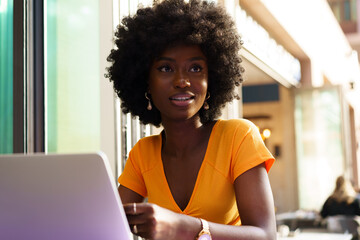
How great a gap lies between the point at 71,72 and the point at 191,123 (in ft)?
5.17

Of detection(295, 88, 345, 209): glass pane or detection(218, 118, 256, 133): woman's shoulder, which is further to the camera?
detection(295, 88, 345, 209): glass pane

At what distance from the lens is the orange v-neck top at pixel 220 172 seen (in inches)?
52.1

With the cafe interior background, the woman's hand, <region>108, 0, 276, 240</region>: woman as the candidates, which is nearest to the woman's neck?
<region>108, 0, 276, 240</region>: woman

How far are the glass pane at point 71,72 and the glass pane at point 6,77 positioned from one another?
0.22m

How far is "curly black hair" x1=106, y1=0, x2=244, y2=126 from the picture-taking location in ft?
4.92

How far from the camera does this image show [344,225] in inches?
200

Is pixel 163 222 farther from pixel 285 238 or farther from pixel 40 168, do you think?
pixel 285 238

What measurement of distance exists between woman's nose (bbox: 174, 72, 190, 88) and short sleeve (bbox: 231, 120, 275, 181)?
8.4 inches

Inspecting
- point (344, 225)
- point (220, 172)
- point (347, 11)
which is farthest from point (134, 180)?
point (347, 11)

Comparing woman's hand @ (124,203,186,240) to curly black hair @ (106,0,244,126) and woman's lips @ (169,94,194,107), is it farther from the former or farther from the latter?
curly black hair @ (106,0,244,126)

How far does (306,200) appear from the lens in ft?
24.9

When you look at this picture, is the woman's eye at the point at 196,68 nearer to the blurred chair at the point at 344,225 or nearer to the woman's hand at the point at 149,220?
the woman's hand at the point at 149,220

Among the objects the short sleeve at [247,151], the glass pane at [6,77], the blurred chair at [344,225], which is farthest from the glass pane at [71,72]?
the blurred chair at [344,225]

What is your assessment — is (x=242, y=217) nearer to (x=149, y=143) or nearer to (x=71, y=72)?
(x=149, y=143)
